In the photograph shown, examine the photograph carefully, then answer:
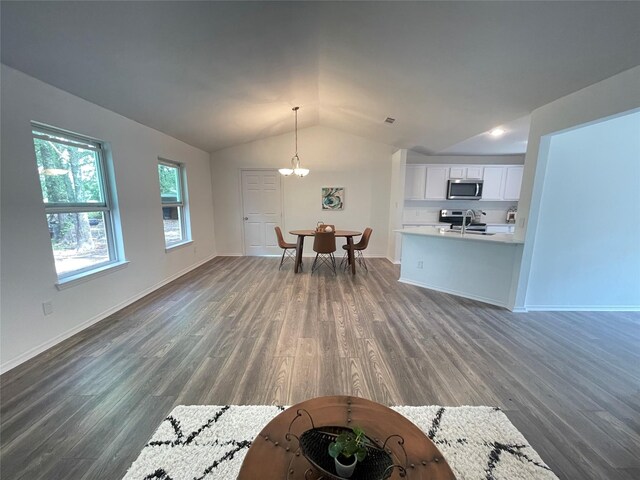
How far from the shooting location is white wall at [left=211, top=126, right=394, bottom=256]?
19.2 feet

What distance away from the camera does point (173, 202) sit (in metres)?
4.66

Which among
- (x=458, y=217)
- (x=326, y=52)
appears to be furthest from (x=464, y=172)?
(x=326, y=52)

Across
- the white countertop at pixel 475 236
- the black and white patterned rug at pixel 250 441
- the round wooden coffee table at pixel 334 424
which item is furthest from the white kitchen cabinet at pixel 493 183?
the round wooden coffee table at pixel 334 424

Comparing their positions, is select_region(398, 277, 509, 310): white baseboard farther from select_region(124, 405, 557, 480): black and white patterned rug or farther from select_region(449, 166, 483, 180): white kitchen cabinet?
select_region(449, 166, 483, 180): white kitchen cabinet

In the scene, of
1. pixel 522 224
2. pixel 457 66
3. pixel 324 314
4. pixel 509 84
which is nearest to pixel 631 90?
pixel 509 84

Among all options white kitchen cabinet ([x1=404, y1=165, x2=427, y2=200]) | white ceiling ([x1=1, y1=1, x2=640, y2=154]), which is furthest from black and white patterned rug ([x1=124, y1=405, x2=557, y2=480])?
white kitchen cabinet ([x1=404, y1=165, x2=427, y2=200])

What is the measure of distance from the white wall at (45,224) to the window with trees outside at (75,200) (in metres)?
0.14

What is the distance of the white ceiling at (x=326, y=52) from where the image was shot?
5.88ft

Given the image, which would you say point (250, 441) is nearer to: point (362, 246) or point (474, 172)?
point (362, 246)

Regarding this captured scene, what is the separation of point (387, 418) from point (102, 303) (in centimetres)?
334

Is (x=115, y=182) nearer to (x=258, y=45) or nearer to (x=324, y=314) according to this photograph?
(x=258, y=45)

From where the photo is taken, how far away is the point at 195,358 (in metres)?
2.25

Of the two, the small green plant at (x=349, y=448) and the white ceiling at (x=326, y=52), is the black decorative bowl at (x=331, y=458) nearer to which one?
the small green plant at (x=349, y=448)

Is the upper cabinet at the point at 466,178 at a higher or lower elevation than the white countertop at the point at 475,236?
higher
